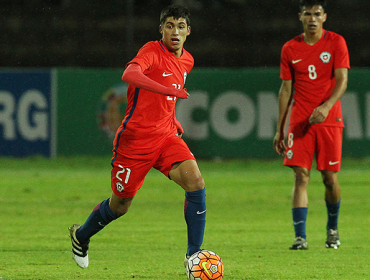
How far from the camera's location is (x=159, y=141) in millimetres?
5562

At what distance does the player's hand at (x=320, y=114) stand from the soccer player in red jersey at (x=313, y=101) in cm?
19

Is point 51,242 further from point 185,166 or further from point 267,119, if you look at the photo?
point 267,119

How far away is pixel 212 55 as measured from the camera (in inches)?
781

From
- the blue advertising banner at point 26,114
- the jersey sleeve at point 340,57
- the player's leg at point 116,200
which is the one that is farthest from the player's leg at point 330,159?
the blue advertising banner at point 26,114

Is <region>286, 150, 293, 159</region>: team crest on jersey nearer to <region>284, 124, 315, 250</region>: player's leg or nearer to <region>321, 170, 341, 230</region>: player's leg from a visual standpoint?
<region>284, 124, 315, 250</region>: player's leg

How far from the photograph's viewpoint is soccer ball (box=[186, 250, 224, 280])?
4.99m

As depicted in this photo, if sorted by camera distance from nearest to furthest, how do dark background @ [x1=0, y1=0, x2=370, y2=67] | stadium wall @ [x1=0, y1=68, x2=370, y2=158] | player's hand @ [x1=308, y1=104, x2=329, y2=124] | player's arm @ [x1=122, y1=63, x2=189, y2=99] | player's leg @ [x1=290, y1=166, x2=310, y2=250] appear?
player's arm @ [x1=122, y1=63, x2=189, y2=99]
player's hand @ [x1=308, y1=104, x2=329, y2=124]
player's leg @ [x1=290, y1=166, x2=310, y2=250]
stadium wall @ [x1=0, y1=68, x2=370, y2=158]
dark background @ [x1=0, y1=0, x2=370, y2=67]

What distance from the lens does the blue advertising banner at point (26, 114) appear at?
16.3m

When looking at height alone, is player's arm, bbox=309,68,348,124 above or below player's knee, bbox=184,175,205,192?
above

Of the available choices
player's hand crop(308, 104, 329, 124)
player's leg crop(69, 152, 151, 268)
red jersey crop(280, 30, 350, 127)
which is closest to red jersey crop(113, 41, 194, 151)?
player's leg crop(69, 152, 151, 268)

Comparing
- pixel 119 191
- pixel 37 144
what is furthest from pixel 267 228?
pixel 37 144

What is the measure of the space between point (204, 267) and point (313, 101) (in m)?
2.50

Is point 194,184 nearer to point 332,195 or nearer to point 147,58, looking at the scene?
point 147,58

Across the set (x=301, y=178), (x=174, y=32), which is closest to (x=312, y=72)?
(x=301, y=178)
